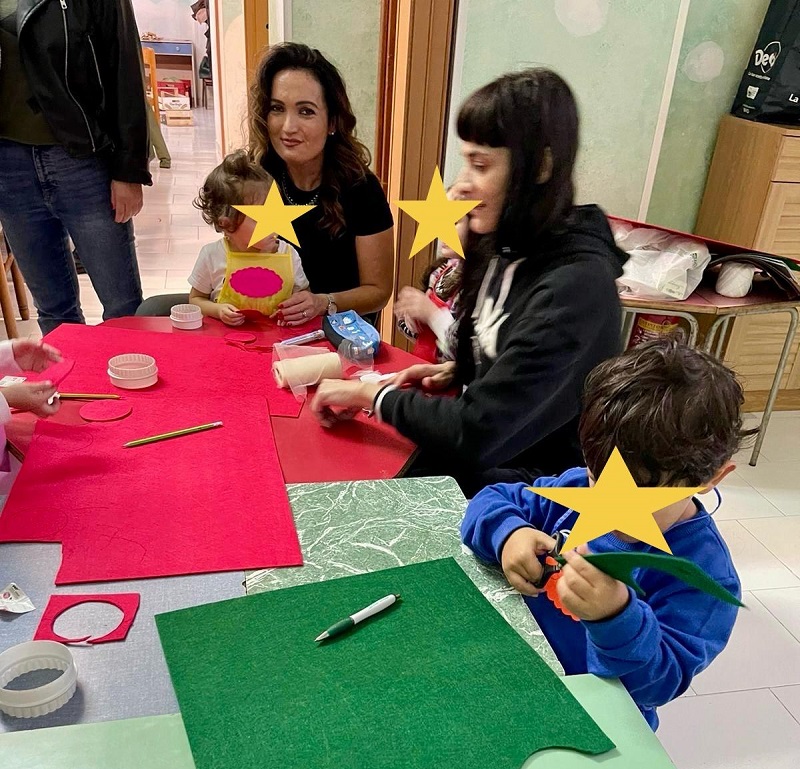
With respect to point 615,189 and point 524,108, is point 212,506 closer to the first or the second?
point 524,108

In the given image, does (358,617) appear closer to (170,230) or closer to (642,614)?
(642,614)

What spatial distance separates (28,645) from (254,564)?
268 millimetres

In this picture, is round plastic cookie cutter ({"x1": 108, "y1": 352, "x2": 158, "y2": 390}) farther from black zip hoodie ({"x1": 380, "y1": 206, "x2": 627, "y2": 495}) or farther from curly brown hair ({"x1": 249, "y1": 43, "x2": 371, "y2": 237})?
curly brown hair ({"x1": 249, "y1": 43, "x2": 371, "y2": 237})

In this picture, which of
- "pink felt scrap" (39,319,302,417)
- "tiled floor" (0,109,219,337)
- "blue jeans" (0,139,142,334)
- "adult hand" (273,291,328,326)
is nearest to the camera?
"pink felt scrap" (39,319,302,417)

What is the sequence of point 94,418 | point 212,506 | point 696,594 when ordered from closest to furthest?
point 696,594
point 212,506
point 94,418

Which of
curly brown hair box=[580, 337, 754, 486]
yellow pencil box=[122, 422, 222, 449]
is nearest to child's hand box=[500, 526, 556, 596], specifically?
curly brown hair box=[580, 337, 754, 486]

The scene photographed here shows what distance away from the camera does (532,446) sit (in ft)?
4.51

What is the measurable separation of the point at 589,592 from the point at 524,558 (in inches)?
5.9

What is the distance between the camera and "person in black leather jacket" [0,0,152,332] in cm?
191

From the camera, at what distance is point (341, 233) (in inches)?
82.3

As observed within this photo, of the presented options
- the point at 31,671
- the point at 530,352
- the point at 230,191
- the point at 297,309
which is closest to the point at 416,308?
the point at 297,309

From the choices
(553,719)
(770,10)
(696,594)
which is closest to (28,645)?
(553,719)

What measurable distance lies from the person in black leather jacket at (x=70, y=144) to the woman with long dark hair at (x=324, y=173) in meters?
0.39

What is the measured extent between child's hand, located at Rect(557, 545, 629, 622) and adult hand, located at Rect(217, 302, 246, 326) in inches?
43.9
